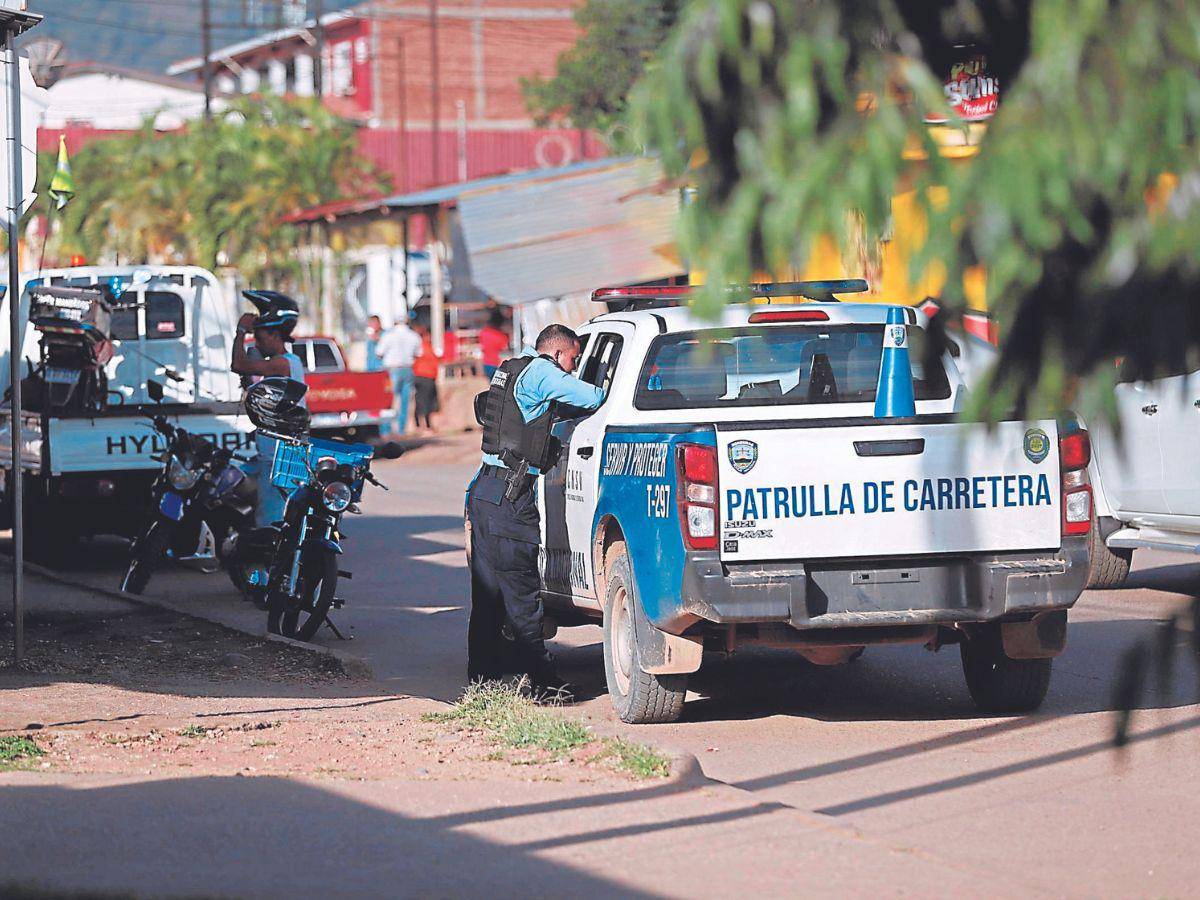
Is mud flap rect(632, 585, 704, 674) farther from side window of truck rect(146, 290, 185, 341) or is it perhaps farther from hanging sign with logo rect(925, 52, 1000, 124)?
side window of truck rect(146, 290, 185, 341)

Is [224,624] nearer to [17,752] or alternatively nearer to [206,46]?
[17,752]

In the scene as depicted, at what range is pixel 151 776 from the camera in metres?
7.21

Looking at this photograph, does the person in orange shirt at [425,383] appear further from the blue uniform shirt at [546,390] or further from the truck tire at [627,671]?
the truck tire at [627,671]

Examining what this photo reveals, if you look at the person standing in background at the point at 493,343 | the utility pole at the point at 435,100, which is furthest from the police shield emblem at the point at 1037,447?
the utility pole at the point at 435,100

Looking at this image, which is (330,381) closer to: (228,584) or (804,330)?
(228,584)

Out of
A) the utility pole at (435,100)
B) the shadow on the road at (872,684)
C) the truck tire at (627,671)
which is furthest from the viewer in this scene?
the utility pole at (435,100)

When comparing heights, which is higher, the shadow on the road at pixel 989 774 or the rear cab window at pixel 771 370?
the rear cab window at pixel 771 370

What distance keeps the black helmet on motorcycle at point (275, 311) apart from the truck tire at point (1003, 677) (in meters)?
6.17

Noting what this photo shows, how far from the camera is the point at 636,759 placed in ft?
24.0

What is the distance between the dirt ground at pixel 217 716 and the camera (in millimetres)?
7582

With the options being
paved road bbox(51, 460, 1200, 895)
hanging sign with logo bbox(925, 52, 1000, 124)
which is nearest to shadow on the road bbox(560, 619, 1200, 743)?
paved road bbox(51, 460, 1200, 895)

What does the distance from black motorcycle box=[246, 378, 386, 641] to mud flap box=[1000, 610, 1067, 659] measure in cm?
401

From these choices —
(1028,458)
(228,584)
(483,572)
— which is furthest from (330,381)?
(1028,458)

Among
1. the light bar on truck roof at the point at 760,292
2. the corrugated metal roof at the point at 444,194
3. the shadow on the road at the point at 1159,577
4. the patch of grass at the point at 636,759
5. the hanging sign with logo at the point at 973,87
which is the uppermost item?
the corrugated metal roof at the point at 444,194
